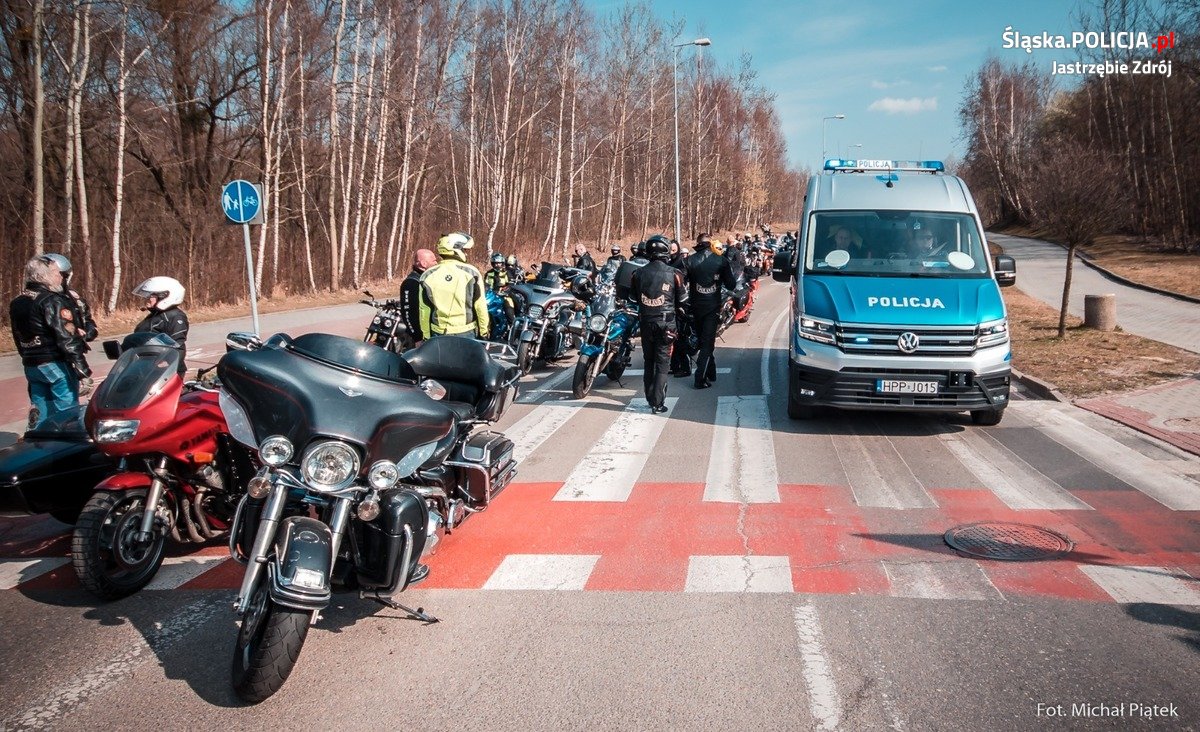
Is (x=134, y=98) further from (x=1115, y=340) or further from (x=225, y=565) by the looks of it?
(x=1115, y=340)

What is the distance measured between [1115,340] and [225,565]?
47.4 feet

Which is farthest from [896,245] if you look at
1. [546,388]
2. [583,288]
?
[583,288]

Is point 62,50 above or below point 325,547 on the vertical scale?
above

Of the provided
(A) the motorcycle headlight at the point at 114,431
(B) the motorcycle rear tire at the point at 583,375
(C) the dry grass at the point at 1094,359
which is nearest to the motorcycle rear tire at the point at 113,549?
(A) the motorcycle headlight at the point at 114,431

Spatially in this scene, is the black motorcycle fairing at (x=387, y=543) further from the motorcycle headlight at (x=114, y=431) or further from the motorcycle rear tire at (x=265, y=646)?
the motorcycle headlight at (x=114, y=431)

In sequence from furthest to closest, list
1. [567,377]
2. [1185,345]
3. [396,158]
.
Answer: [396,158] < [1185,345] < [567,377]

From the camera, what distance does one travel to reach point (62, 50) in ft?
64.9

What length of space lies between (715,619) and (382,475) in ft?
6.18

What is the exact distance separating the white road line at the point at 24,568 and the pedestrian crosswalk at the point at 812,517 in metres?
0.02

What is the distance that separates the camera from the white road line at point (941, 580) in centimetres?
480

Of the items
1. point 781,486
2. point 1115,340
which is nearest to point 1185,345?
point 1115,340

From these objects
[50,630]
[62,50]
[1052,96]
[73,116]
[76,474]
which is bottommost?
[50,630]

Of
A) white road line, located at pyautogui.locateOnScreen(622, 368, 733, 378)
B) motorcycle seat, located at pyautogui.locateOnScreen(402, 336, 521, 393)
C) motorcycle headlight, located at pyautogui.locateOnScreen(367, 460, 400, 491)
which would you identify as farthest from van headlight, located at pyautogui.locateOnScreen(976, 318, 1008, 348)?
motorcycle headlight, located at pyautogui.locateOnScreen(367, 460, 400, 491)

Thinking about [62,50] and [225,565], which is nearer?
[225,565]
